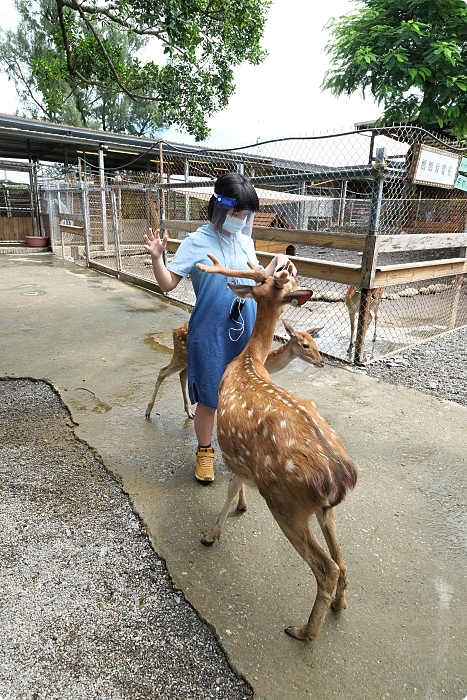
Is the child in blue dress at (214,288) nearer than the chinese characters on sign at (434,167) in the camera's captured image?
Yes

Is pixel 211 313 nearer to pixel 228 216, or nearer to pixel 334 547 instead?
pixel 228 216

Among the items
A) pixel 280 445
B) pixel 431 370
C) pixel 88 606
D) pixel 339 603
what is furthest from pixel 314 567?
pixel 431 370

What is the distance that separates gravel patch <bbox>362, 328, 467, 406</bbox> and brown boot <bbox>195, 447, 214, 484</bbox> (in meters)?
2.15

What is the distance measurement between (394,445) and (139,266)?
30.9 ft

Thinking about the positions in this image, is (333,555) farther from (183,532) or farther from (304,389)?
(304,389)

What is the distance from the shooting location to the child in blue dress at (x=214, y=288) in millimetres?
2260

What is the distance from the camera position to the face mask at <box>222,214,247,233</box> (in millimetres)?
2311

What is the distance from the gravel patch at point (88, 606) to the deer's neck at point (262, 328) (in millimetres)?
1017

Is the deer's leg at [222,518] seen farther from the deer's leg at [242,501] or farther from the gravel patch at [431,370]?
the gravel patch at [431,370]

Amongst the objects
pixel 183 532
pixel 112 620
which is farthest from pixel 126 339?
pixel 112 620

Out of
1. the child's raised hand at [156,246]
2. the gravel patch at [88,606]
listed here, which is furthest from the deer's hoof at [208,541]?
the child's raised hand at [156,246]

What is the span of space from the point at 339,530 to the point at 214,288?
1334mm

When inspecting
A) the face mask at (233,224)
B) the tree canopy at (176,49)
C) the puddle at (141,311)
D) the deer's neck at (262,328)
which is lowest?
the puddle at (141,311)

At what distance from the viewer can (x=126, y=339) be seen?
5.11 metres
